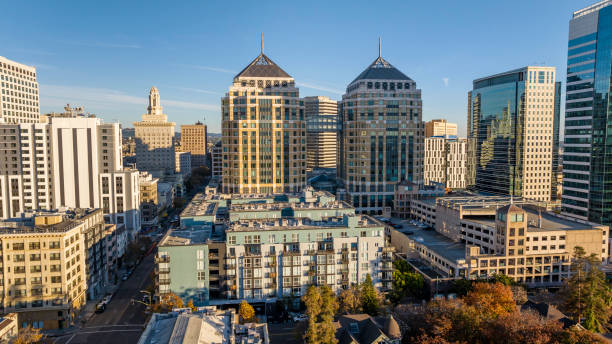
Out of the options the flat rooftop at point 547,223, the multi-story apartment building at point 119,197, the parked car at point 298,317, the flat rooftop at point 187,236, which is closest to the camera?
the parked car at point 298,317

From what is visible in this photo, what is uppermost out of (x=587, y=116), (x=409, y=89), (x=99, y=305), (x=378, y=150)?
(x=409, y=89)

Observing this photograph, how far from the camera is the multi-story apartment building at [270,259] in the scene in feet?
264

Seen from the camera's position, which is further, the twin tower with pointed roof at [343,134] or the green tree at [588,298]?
the twin tower with pointed roof at [343,134]

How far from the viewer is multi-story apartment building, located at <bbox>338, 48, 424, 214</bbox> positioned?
545 ft

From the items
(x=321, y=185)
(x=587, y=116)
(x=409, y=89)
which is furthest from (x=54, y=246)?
(x=587, y=116)

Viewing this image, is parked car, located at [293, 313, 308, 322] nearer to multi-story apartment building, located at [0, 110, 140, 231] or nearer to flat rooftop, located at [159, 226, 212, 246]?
flat rooftop, located at [159, 226, 212, 246]

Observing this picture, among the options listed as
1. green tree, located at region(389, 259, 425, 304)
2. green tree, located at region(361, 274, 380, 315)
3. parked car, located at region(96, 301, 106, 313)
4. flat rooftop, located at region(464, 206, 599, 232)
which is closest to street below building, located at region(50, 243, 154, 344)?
parked car, located at region(96, 301, 106, 313)

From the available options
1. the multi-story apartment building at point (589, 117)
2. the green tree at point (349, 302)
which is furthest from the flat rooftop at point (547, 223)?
the green tree at point (349, 302)

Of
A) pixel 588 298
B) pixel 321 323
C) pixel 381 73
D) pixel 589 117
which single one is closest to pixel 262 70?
pixel 381 73

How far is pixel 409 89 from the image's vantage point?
168m

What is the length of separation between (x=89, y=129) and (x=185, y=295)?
87276mm

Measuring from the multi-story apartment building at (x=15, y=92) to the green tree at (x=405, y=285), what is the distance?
6746 inches

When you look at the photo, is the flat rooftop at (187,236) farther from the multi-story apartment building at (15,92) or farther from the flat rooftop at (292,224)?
the multi-story apartment building at (15,92)

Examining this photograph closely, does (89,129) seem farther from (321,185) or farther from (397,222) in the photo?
(397,222)
